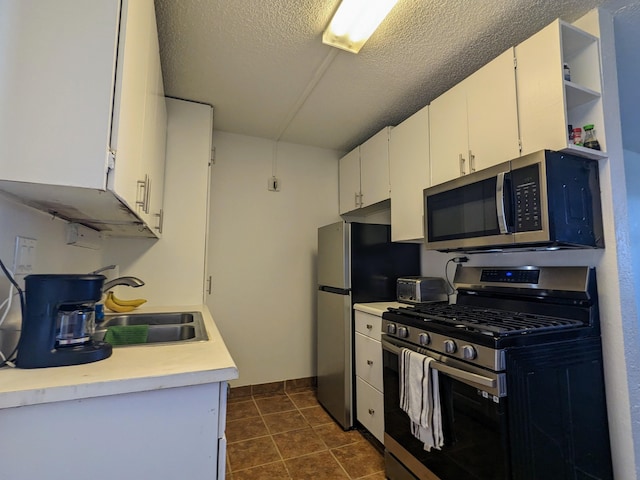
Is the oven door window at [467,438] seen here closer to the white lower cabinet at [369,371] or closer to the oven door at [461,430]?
the oven door at [461,430]

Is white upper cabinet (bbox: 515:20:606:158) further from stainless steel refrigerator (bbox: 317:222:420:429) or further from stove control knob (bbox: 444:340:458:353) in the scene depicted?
stainless steel refrigerator (bbox: 317:222:420:429)

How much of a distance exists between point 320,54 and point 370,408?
220 cm

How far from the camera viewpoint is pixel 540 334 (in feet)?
4.23

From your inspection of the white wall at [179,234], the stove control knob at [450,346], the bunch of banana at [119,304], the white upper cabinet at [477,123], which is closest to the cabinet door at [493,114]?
the white upper cabinet at [477,123]

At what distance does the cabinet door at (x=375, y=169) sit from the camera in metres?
2.54

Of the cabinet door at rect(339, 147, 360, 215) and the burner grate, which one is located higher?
the cabinet door at rect(339, 147, 360, 215)

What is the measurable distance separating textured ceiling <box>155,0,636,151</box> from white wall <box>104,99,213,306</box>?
0.22 metres

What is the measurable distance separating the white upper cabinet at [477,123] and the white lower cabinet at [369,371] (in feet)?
3.31

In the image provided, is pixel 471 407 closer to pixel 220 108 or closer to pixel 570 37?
pixel 570 37

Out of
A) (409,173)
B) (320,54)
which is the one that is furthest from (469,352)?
(320,54)

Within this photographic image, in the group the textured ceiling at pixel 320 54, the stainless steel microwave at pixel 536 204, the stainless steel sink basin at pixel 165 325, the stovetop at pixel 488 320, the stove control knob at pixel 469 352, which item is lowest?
the stove control knob at pixel 469 352

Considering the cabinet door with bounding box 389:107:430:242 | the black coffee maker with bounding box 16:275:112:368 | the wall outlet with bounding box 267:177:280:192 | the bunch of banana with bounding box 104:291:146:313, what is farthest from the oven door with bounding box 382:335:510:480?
the wall outlet with bounding box 267:177:280:192

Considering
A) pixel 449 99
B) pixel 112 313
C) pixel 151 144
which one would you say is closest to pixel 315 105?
pixel 449 99

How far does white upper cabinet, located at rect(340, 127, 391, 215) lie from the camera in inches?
101
